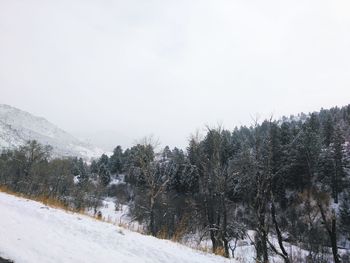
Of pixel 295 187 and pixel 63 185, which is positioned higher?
pixel 295 187

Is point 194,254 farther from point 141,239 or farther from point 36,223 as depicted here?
point 36,223

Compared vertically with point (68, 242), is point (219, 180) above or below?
above

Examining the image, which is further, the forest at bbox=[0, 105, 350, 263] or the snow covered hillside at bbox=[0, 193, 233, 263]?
the forest at bbox=[0, 105, 350, 263]

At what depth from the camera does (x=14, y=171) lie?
7075 cm

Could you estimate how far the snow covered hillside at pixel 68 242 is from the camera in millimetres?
4184

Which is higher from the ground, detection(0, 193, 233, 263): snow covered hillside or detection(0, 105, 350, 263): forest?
detection(0, 105, 350, 263): forest

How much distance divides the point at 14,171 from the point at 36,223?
72786 millimetres

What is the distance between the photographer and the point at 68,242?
4.96 meters

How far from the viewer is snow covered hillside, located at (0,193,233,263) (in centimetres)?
418

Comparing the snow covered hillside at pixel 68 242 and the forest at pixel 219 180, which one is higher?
the forest at pixel 219 180

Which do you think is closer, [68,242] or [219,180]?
[68,242]

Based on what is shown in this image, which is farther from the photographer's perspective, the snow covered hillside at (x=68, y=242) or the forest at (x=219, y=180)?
the forest at (x=219, y=180)

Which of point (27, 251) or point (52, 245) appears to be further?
point (52, 245)

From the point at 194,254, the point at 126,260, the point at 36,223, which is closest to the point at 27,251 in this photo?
the point at 126,260
